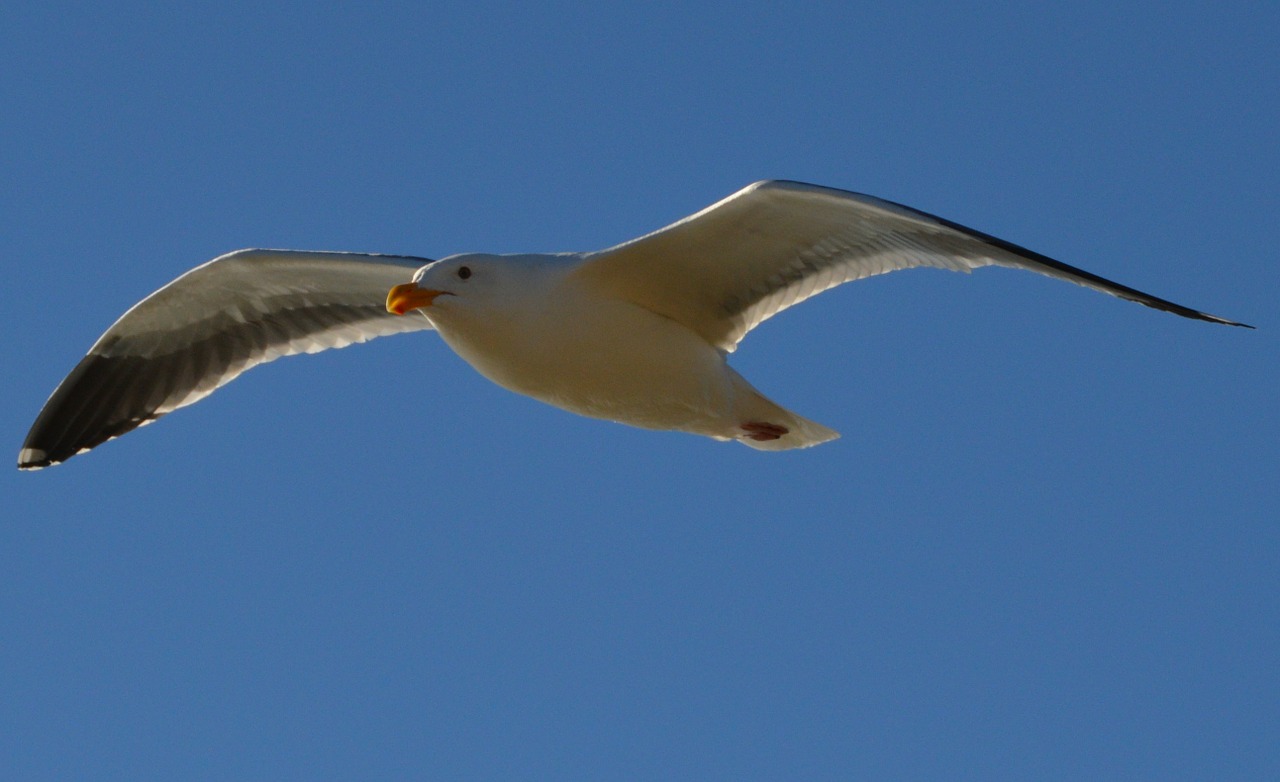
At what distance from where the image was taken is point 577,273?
7.04 m

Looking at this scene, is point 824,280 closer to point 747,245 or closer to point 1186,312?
point 747,245

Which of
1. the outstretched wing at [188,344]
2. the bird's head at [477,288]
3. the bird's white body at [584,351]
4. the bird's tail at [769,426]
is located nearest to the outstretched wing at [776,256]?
the bird's white body at [584,351]

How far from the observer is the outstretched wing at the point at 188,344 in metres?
8.94

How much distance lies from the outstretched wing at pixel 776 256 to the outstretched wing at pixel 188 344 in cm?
213

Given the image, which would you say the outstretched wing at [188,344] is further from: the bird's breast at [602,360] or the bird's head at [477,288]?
the bird's breast at [602,360]

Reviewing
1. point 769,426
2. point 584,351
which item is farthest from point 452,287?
point 769,426

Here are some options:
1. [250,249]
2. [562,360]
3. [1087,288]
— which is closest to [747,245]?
A: [562,360]

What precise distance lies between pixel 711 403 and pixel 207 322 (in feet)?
10.9

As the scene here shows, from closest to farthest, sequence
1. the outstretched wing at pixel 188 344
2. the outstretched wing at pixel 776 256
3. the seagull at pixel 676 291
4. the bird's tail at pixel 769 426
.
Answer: the outstretched wing at pixel 776 256, the seagull at pixel 676 291, the bird's tail at pixel 769 426, the outstretched wing at pixel 188 344

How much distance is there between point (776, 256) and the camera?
741cm

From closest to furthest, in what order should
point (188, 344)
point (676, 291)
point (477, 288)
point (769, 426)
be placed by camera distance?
1. point (477, 288)
2. point (676, 291)
3. point (769, 426)
4. point (188, 344)

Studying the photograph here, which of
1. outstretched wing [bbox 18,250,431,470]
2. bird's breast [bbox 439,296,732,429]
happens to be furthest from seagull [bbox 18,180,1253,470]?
outstretched wing [bbox 18,250,431,470]

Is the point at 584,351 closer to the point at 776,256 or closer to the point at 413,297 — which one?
the point at 413,297

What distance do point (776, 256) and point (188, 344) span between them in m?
3.71
